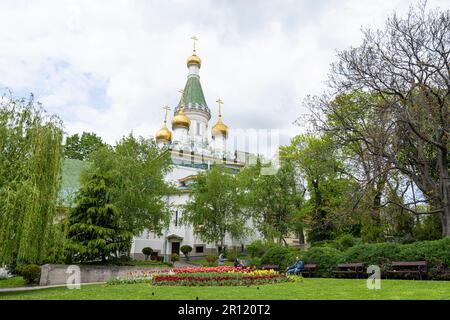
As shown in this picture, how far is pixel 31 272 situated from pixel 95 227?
4041 mm

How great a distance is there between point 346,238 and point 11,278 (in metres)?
21.1

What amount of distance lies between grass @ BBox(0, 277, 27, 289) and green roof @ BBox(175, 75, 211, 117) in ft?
134

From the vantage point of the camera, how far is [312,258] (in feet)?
70.6

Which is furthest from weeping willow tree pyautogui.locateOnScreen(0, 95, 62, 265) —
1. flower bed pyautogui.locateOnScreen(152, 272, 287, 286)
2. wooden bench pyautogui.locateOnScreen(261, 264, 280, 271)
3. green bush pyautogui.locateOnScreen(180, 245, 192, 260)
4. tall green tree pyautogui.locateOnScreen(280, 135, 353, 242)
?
green bush pyautogui.locateOnScreen(180, 245, 192, 260)

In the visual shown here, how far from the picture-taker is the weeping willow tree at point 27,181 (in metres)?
14.9

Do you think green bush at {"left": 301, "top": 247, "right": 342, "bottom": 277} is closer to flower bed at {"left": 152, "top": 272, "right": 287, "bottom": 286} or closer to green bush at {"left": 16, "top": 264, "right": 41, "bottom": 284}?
flower bed at {"left": 152, "top": 272, "right": 287, "bottom": 286}

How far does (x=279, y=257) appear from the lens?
24.0 m

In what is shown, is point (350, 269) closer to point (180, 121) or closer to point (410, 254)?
point (410, 254)

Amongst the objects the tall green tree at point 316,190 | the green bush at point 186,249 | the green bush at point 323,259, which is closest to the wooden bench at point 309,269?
the green bush at point 323,259

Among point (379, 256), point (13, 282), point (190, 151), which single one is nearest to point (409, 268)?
point (379, 256)

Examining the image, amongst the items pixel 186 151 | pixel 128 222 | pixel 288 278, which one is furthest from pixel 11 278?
pixel 186 151

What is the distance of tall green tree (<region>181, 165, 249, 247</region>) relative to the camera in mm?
38600
